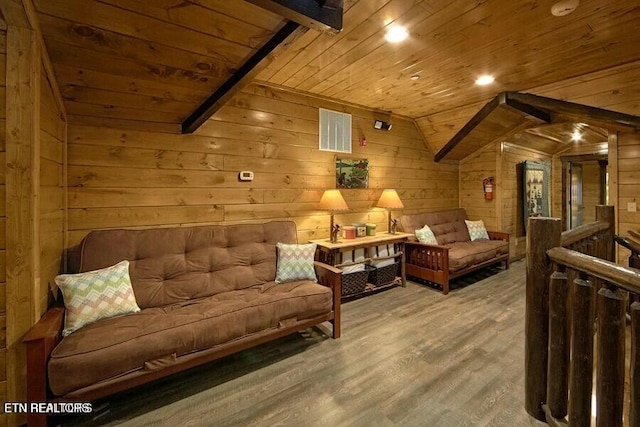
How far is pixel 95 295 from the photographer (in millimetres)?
1812

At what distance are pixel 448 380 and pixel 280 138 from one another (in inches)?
107

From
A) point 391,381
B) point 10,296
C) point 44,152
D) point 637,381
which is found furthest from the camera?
point 391,381

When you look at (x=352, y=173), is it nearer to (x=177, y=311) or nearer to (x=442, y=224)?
(x=442, y=224)

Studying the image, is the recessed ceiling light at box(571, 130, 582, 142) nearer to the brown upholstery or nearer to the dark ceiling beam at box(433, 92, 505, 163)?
the dark ceiling beam at box(433, 92, 505, 163)

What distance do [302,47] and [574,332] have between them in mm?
2525

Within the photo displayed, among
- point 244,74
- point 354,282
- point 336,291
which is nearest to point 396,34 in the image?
point 244,74

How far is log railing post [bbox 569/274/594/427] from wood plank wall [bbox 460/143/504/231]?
4.09 m

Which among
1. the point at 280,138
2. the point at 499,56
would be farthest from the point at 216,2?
the point at 499,56

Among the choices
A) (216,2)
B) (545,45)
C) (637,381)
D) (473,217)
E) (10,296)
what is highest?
(545,45)

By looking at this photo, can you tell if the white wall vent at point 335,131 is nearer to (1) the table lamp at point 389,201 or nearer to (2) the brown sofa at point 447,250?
(1) the table lamp at point 389,201

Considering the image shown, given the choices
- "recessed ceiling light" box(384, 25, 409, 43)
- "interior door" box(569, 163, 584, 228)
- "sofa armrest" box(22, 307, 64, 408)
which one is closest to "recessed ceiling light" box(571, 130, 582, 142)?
"interior door" box(569, 163, 584, 228)

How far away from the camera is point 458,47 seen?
2.37 m

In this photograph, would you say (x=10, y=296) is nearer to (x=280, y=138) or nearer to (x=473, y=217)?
(x=280, y=138)

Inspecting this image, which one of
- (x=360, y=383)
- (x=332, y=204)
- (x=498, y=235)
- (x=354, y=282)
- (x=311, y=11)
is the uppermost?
(x=311, y=11)
